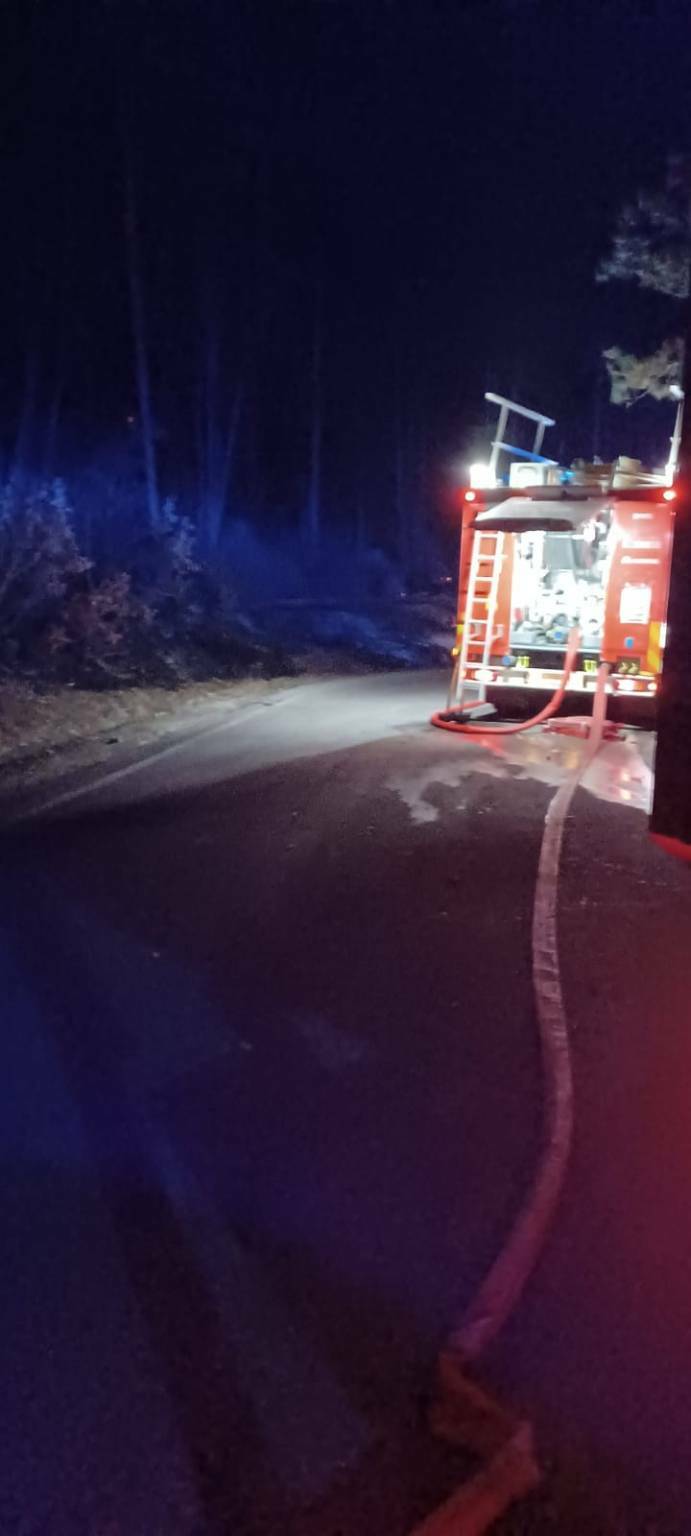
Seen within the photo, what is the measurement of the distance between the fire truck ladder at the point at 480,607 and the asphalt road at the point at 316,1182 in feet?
21.8

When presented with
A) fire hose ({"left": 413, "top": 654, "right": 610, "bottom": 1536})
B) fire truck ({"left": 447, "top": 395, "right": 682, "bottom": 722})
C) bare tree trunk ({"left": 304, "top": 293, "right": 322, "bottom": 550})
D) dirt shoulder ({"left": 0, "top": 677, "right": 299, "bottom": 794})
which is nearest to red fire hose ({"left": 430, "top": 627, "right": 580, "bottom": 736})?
fire truck ({"left": 447, "top": 395, "right": 682, "bottom": 722})

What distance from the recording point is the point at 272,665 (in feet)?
75.0

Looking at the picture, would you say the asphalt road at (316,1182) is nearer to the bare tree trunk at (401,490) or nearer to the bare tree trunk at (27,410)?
the bare tree trunk at (27,410)

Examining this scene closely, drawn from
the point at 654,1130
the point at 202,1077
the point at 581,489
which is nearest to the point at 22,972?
the point at 202,1077

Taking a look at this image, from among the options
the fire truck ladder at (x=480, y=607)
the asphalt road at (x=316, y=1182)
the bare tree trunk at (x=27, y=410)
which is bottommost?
the asphalt road at (x=316, y=1182)

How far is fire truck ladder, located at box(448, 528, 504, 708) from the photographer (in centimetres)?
1477

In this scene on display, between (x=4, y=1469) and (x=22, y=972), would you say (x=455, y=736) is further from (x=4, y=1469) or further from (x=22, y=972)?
(x=4, y=1469)

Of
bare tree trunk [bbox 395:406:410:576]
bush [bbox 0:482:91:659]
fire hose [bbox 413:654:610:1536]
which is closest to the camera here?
fire hose [bbox 413:654:610:1536]

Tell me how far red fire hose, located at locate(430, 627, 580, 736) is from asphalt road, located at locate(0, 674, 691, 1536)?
18.0 feet

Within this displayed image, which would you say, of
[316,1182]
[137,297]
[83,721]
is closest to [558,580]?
[83,721]

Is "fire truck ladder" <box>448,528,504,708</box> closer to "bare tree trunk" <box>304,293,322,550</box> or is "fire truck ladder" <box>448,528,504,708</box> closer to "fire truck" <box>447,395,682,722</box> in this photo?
"fire truck" <box>447,395,682,722</box>

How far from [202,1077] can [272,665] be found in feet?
60.0

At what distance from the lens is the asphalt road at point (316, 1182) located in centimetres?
280

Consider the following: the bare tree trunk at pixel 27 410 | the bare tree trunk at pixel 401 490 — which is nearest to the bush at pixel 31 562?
the bare tree trunk at pixel 27 410
